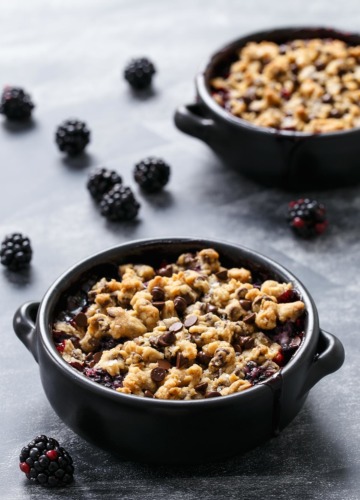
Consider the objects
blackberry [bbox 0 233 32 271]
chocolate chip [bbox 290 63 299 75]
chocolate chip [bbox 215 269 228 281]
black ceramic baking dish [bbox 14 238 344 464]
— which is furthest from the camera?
chocolate chip [bbox 290 63 299 75]

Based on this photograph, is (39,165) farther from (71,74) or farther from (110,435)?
(110,435)

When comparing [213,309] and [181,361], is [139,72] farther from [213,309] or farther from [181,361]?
[181,361]

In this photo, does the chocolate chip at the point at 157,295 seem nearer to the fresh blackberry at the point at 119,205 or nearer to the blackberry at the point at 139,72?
the fresh blackberry at the point at 119,205

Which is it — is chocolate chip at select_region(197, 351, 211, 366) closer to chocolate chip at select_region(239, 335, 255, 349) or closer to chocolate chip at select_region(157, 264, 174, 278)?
chocolate chip at select_region(239, 335, 255, 349)

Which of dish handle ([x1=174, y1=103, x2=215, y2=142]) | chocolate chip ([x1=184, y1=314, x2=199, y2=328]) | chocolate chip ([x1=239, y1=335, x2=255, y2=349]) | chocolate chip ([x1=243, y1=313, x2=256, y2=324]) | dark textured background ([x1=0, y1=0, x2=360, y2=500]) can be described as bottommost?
dark textured background ([x1=0, y1=0, x2=360, y2=500])

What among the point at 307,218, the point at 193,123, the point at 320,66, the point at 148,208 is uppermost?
the point at 320,66

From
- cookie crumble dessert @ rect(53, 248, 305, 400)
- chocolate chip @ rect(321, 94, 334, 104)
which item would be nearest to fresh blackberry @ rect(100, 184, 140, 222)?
cookie crumble dessert @ rect(53, 248, 305, 400)

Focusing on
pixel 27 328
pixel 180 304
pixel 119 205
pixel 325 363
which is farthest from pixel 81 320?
pixel 119 205
